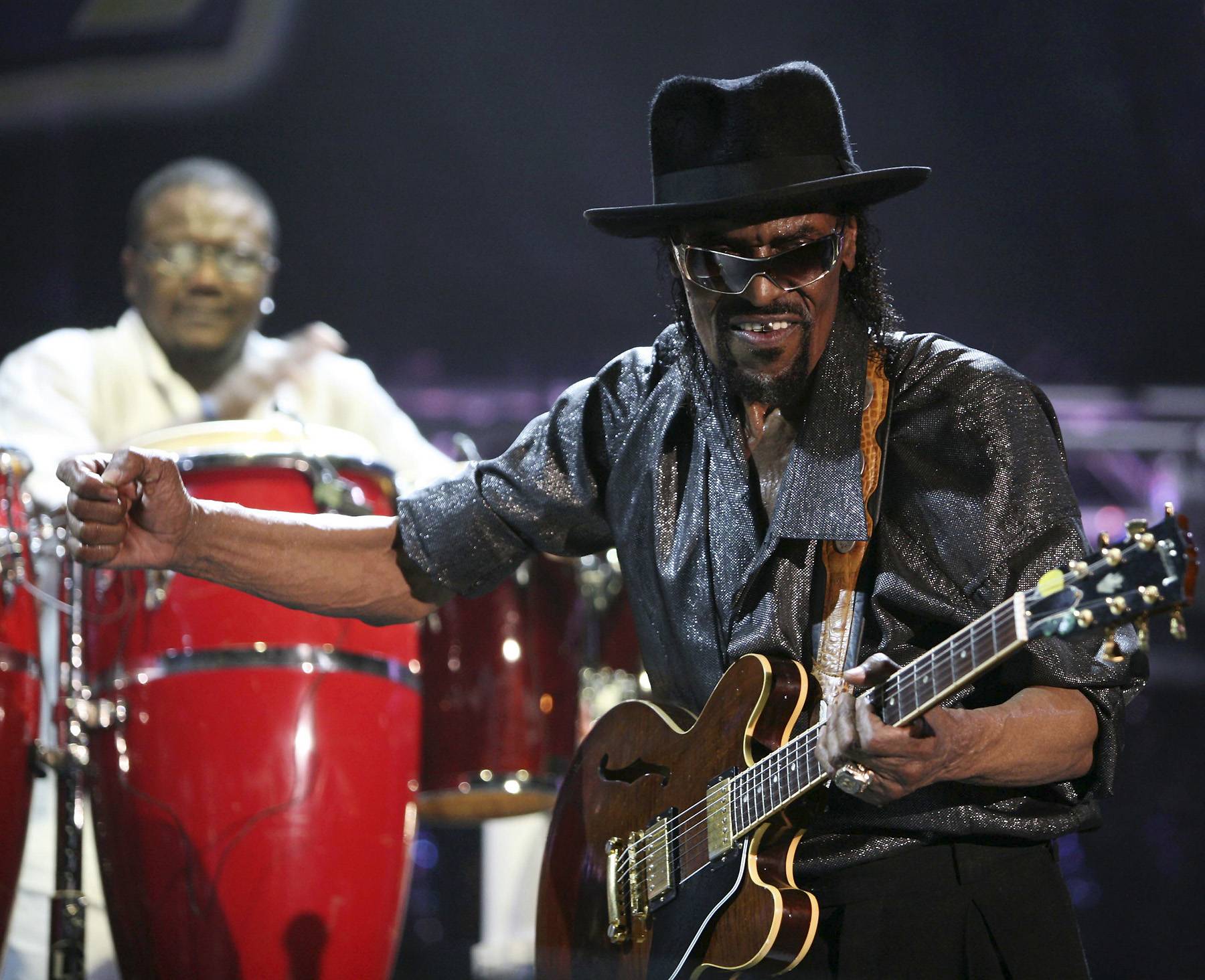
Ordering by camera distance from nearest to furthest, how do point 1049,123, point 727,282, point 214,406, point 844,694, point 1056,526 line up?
point 844,694 < point 1056,526 < point 727,282 < point 214,406 < point 1049,123

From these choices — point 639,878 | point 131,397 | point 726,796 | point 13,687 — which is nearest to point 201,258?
point 131,397

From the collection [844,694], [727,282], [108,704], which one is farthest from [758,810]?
[108,704]

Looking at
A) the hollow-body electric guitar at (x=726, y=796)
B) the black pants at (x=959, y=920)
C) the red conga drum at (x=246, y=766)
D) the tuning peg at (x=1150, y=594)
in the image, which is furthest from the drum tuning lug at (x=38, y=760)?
the tuning peg at (x=1150, y=594)

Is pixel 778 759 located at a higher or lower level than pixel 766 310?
lower

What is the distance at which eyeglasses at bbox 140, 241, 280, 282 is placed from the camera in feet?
17.1

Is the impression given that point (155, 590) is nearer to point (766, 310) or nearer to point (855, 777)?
point (766, 310)

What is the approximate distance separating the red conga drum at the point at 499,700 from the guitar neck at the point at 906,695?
2.12 metres

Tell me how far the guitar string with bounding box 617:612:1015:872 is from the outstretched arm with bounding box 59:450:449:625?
0.66m

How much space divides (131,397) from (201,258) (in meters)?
0.59

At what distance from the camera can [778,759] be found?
208cm

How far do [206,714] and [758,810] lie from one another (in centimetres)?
157

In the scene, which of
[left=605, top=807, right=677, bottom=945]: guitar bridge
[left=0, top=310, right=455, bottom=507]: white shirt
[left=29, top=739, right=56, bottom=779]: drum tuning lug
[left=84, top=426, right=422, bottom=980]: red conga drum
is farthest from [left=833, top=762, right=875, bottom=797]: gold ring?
[left=0, top=310, right=455, bottom=507]: white shirt

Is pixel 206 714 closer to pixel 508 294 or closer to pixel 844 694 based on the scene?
pixel 844 694

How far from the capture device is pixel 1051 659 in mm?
2014
